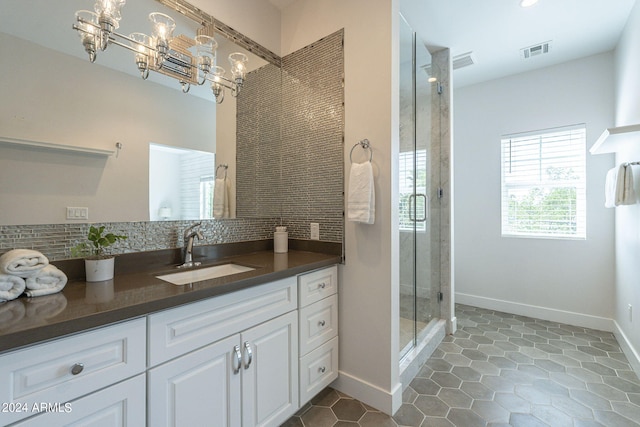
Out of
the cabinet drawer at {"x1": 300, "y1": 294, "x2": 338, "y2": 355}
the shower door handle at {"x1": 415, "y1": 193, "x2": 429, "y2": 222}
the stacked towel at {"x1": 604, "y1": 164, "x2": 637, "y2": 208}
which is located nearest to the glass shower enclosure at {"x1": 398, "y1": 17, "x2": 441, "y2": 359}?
the shower door handle at {"x1": 415, "y1": 193, "x2": 429, "y2": 222}

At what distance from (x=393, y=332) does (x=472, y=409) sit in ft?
2.22

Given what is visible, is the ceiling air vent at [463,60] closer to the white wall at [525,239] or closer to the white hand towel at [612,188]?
the white wall at [525,239]

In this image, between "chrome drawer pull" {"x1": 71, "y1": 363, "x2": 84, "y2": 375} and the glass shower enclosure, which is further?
the glass shower enclosure

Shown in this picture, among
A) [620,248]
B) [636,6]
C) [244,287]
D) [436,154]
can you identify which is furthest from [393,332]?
[636,6]

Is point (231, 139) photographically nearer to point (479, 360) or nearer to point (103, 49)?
point (103, 49)

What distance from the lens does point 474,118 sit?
11.4 feet

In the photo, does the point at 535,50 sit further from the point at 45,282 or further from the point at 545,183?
the point at 45,282

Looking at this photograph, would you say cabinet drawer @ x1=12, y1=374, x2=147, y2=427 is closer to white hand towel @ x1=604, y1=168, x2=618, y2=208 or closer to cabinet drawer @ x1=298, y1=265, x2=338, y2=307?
cabinet drawer @ x1=298, y1=265, x2=338, y2=307

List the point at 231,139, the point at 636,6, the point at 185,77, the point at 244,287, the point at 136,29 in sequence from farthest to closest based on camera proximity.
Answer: the point at 636,6 → the point at 231,139 → the point at 185,77 → the point at 136,29 → the point at 244,287

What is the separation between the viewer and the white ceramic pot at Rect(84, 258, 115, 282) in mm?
1193

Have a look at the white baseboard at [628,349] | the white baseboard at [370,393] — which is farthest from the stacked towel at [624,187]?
the white baseboard at [370,393]

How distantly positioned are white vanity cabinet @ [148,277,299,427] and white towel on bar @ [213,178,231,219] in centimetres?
70

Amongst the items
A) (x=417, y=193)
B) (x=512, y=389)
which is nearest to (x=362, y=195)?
(x=417, y=193)

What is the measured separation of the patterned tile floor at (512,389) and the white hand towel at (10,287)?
140 centimetres
